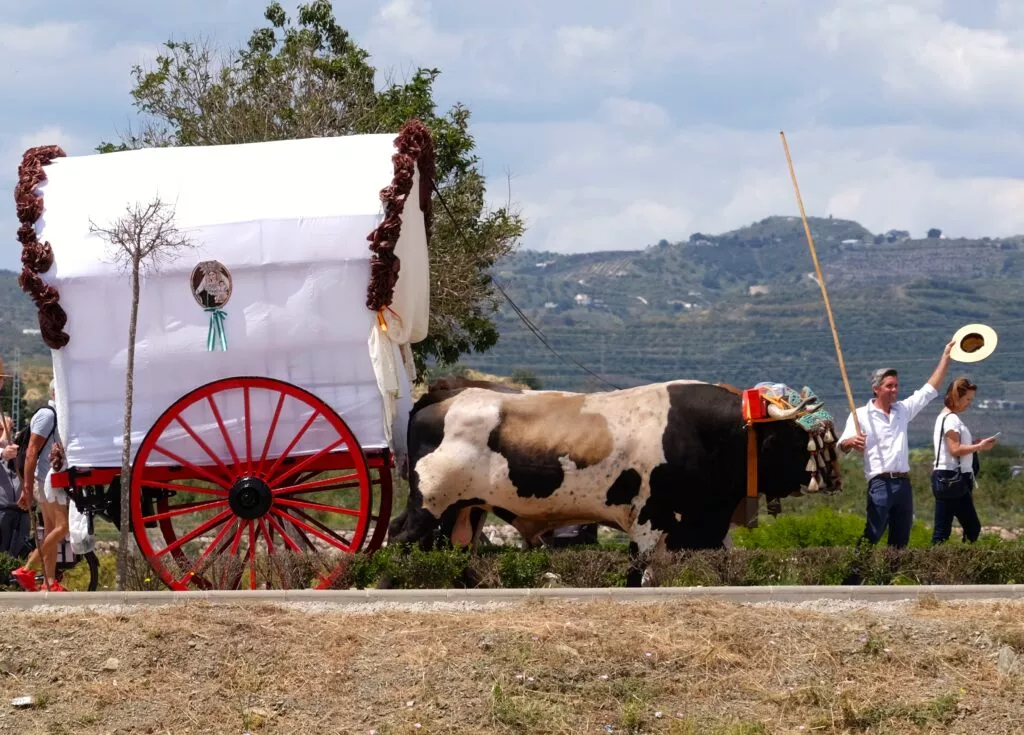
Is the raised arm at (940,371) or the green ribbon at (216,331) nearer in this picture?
the green ribbon at (216,331)

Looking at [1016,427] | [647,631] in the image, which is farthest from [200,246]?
[1016,427]

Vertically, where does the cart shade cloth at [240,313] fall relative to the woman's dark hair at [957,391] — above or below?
above

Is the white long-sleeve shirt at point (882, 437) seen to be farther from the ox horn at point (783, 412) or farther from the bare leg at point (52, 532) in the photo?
the bare leg at point (52, 532)

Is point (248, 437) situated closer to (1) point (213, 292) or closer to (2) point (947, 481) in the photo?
(1) point (213, 292)

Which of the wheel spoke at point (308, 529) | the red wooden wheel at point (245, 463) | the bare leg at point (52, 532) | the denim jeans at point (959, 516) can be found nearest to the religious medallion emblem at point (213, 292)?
the red wooden wheel at point (245, 463)

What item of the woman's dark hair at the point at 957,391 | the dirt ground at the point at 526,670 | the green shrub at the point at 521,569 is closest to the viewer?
the dirt ground at the point at 526,670

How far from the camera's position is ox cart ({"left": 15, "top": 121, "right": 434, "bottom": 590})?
11.3 meters

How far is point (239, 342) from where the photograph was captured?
11.4 m

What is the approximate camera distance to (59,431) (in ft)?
38.0

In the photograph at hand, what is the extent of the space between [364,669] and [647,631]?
162 centimetres

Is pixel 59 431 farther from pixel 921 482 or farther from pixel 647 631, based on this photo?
pixel 921 482

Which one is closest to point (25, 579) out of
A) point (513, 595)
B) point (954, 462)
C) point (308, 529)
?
point (308, 529)

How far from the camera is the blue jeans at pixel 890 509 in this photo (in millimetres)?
11727

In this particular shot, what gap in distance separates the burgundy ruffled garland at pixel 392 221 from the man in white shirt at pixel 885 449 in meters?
3.50
